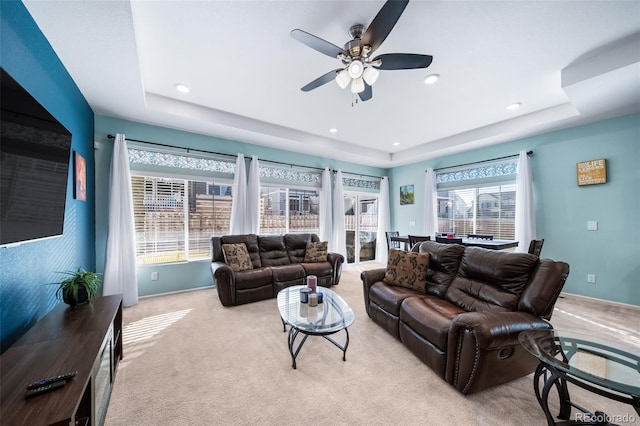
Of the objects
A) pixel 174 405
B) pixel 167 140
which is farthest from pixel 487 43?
pixel 167 140

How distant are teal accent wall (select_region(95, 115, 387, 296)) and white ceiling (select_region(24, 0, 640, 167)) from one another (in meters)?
0.21

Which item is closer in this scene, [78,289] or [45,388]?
[45,388]

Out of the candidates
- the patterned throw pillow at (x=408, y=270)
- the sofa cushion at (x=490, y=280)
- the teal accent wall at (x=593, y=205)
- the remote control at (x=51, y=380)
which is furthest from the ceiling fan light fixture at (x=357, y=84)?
the teal accent wall at (x=593, y=205)

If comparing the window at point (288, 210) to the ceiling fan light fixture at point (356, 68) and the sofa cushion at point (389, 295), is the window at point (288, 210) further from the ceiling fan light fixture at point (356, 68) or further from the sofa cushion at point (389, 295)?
the ceiling fan light fixture at point (356, 68)

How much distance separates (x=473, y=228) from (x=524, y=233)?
40.5 inches

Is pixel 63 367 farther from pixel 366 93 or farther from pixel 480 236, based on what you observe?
pixel 480 236

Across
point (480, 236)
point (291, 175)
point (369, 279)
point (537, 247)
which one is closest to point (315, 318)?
point (369, 279)

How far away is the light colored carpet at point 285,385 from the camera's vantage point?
1552 millimetres

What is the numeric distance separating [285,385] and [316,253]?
2663 millimetres

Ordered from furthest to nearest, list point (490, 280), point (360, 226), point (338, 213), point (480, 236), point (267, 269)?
point (360, 226), point (338, 213), point (480, 236), point (267, 269), point (490, 280)

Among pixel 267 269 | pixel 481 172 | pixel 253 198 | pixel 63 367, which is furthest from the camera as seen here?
pixel 481 172

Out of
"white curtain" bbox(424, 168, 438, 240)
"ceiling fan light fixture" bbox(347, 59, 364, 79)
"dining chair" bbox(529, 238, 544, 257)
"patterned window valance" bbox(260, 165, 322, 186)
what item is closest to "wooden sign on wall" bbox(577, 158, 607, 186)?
"dining chair" bbox(529, 238, 544, 257)

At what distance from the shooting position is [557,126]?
3.76 m

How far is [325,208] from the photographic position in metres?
5.49
